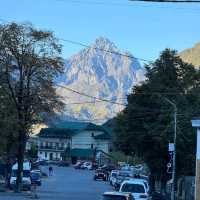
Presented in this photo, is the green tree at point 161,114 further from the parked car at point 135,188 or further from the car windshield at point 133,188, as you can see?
the car windshield at point 133,188

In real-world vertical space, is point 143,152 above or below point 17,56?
below

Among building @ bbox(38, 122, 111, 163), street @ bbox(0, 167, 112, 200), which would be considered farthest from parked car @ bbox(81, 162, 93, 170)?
street @ bbox(0, 167, 112, 200)

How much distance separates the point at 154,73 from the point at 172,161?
12501 millimetres

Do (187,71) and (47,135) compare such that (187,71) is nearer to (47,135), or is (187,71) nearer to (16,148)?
(16,148)

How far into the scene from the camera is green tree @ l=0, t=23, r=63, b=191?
59.2 m

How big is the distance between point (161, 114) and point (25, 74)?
13.1 m

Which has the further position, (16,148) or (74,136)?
(74,136)

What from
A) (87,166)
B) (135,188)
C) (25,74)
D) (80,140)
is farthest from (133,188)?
(80,140)

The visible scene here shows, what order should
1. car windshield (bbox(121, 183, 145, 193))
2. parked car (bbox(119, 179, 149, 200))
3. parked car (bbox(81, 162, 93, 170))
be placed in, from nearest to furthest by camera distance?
parked car (bbox(119, 179, 149, 200)) → car windshield (bbox(121, 183, 145, 193)) → parked car (bbox(81, 162, 93, 170))

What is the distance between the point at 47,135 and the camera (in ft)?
656

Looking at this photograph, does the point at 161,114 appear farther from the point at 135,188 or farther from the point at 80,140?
the point at 80,140

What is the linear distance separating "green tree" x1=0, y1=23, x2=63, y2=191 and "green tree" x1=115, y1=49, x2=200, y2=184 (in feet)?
32.8

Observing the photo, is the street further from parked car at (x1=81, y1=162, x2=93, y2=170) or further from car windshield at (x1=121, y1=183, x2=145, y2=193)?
parked car at (x1=81, y1=162, x2=93, y2=170)

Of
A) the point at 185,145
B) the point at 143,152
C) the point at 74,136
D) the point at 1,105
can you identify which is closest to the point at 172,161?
the point at 185,145
